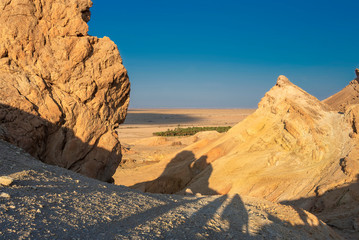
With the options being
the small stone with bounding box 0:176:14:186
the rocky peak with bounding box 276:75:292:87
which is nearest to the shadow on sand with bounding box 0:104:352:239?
the small stone with bounding box 0:176:14:186

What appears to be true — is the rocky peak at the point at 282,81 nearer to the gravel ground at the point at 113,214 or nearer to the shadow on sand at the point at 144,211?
the shadow on sand at the point at 144,211

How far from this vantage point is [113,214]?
4.75 metres

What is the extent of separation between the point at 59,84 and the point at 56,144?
183cm

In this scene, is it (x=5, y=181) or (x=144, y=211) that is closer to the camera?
(x=5, y=181)

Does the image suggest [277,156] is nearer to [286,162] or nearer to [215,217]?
[286,162]

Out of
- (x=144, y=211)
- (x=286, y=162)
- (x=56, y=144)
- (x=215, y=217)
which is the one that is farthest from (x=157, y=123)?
(x=144, y=211)

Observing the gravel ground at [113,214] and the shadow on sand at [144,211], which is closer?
the gravel ground at [113,214]

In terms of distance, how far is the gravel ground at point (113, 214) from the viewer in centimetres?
381

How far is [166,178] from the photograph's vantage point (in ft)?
51.9

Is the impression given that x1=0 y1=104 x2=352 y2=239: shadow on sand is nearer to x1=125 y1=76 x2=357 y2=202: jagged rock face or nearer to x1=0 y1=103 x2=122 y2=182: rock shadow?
x1=0 y1=103 x2=122 y2=182: rock shadow

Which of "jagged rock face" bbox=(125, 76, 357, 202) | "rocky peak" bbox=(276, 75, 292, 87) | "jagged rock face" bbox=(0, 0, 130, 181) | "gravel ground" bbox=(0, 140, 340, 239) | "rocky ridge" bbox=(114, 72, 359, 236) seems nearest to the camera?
"gravel ground" bbox=(0, 140, 340, 239)

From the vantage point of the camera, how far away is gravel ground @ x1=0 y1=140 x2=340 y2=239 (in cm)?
381

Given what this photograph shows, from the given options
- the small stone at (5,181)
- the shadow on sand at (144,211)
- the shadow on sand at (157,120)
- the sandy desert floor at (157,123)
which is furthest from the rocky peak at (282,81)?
the shadow on sand at (157,120)

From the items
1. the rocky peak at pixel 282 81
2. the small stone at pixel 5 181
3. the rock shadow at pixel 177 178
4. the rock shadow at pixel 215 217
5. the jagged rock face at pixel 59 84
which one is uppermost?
the rocky peak at pixel 282 81
